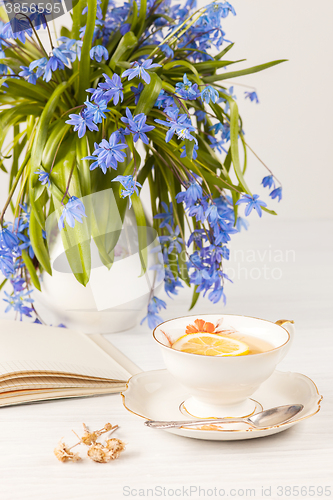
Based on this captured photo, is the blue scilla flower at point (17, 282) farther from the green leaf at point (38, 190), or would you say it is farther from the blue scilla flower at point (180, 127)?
the blue scilla flower at point (180, 127)

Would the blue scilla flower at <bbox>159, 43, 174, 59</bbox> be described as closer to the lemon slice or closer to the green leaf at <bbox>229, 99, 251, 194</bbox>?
the green leaf at <bbox>229, 99, 251, 194</bbox>

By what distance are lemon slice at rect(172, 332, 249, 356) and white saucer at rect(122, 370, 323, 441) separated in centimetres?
7

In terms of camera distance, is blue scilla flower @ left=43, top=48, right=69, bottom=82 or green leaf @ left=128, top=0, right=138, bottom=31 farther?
green leaf @ left=128, top=0, right=138, bottom=31

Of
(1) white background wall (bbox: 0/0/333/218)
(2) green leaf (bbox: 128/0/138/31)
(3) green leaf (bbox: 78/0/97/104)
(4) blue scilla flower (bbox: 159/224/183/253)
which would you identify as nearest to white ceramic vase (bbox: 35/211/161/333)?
(4) blue scilla flower (bbox: 159/224/183/253)

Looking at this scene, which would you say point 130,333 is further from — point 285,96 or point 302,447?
point 285,96

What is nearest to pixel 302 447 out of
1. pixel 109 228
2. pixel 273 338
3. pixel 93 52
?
pixel 273 338

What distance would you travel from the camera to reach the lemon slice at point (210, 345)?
21.7 inches

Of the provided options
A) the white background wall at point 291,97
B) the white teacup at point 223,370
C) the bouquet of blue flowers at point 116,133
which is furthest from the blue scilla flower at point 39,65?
the white background wall at point 291,97

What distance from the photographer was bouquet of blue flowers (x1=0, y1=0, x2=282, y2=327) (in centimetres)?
73

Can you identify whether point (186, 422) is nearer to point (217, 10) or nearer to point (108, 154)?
point (108, 154)

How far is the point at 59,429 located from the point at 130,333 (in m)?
0.33

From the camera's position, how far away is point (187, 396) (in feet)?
2.02

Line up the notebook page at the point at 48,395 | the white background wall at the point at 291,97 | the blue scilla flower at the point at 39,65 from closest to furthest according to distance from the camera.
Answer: the notebook page at the point at 48,395 < the blue scilla flower at the point at 39,65 < the white background wall at the point at 291,97

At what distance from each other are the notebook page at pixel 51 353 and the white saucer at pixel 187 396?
0.25ft
